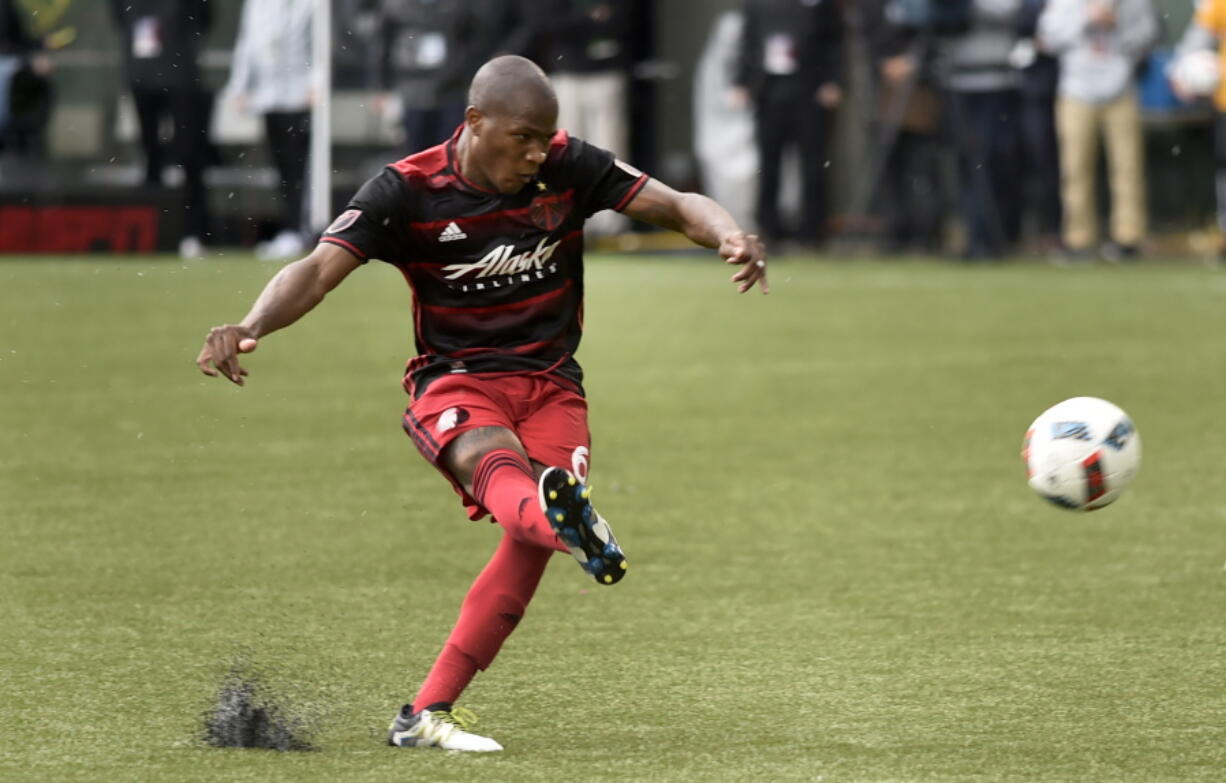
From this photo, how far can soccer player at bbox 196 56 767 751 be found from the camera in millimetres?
5328

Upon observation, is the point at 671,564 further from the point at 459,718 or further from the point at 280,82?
the point at 280,82

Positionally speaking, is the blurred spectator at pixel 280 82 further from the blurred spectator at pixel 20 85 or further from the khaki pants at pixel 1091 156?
the khaki pants at pixel 1091 156

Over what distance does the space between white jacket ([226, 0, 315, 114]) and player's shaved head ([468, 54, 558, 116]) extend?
15001 mm

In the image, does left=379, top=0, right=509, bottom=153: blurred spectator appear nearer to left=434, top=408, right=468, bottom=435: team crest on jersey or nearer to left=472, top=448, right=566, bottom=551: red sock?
left=434, top=408, right=468, bottom=435: team crest on jersey

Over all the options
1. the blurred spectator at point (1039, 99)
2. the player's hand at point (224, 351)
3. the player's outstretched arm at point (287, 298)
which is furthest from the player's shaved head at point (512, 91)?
the blurred spectator at point (1039, 99)

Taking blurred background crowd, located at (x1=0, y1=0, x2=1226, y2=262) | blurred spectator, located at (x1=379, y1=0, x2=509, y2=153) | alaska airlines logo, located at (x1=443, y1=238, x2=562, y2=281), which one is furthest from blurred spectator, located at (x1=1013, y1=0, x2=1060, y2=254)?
alaska airlines logo, located at (x1=443, y1=238, x2=562, y2=281)

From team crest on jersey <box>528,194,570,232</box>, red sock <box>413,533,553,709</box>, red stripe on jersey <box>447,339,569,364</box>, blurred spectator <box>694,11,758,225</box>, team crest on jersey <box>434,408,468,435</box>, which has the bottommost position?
blurred spectator <box>694,11,758,225</box>

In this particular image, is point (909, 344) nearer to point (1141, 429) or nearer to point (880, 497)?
point (1141, 429)

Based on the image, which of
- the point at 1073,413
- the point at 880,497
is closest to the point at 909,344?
the point at 880,497

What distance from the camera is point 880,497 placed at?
364 inches

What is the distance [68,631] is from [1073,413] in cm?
293

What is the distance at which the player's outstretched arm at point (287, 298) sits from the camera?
503 centimetres

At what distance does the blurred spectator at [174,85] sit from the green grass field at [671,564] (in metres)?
4.56

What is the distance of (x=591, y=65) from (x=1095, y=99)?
4.59 m
